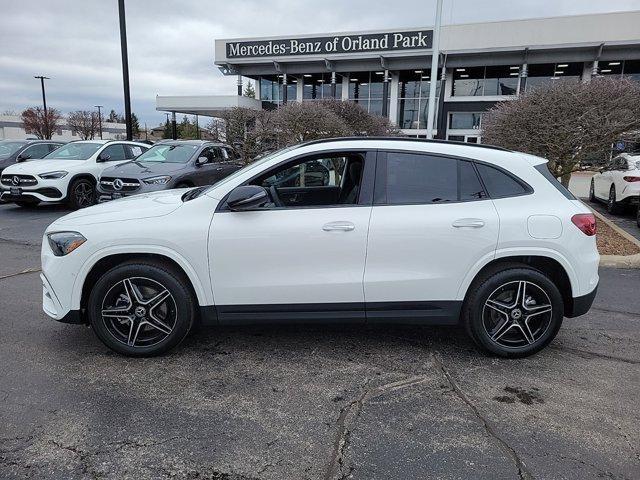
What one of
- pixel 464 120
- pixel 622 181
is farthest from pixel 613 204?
pixel 464 120

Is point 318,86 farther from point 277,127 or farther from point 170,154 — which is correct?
point 170,154

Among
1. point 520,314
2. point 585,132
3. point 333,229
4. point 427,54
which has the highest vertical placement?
point 427,54

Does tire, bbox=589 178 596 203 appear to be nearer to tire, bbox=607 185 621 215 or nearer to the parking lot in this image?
tire, bbox=607 185 621 215

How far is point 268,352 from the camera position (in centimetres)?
404

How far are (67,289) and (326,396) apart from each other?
6.93 feet

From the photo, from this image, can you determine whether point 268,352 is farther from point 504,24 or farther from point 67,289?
point 504,24

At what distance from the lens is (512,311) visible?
151 inches

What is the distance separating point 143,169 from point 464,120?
89.4 feet

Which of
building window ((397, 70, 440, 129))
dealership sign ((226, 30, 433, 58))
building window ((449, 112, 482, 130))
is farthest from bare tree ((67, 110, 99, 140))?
building window ((449, 112, 482, 130))

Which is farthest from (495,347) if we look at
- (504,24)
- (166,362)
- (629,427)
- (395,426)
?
(504,24)

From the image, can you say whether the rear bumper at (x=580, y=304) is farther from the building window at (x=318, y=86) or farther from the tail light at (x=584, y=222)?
the building window at (x=318, y=86)

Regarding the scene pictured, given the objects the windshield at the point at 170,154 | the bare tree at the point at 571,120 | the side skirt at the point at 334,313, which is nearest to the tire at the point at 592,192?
the bare tree at the point at 571,120

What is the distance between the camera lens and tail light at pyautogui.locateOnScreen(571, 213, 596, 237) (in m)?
3.77

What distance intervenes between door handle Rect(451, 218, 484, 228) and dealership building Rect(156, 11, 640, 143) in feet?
85.3
